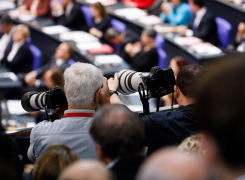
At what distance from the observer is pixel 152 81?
150 centimetres

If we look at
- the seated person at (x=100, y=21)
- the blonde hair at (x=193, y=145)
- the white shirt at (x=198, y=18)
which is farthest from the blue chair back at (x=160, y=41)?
the blonde hair at (x=193, y=145)

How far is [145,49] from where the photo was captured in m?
4.67

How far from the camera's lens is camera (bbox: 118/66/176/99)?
151cm

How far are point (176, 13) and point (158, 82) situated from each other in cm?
424

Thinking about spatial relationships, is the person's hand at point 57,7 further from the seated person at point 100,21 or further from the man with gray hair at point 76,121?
the man with gray hair at point 76,121

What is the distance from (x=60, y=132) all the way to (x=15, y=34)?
3.93m

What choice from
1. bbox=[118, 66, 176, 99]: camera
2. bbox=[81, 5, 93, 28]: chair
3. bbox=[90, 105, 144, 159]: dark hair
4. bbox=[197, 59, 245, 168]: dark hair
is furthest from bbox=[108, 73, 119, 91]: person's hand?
bbox=[81, 5, 93, 28]: chair

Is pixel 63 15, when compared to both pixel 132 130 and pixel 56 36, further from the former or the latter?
pixel 132 130

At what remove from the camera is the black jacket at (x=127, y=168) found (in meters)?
0.86

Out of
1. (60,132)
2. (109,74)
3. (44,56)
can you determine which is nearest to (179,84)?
(60,132)

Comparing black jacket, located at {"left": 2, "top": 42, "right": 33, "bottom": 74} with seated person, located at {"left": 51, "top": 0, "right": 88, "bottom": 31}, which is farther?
seated person, located at {"left": 51, "top": 0, "right": 88, "bottom": 31}

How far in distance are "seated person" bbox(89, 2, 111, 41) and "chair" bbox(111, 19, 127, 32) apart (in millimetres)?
131

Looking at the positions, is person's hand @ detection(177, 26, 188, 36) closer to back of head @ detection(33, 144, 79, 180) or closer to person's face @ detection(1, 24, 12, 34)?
person's face @ detection(1, 24, 12, 34)

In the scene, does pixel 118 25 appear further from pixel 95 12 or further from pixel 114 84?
pixel 114 84
